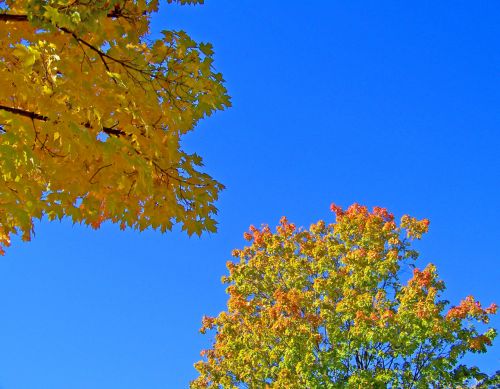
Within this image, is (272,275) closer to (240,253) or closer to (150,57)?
(240,253)

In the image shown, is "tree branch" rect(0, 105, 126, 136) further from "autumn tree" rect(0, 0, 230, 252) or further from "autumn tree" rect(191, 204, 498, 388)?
"autumn tree" rect(191, 204, 498, 388)

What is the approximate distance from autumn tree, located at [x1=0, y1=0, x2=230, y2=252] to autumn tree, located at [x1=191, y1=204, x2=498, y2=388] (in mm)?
12446

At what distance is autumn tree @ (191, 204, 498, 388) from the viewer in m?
16.3

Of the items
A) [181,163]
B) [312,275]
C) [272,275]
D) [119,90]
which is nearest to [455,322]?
[312,275]

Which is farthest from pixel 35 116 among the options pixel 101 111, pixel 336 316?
pixel 336 316

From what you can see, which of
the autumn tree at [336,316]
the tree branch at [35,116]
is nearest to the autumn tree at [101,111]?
the tree branch at [35,116]

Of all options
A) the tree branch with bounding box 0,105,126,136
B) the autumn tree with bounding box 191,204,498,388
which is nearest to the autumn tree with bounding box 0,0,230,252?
the tree branch with bounding box 0,105,126,136

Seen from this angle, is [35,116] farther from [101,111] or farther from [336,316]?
[336,316]

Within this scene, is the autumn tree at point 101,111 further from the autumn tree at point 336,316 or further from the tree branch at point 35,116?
the autumn tree at point 336,316

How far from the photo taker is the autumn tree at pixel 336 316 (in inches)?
643

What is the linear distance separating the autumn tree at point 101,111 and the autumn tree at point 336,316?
12.4 metres

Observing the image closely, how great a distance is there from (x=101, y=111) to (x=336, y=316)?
47.1ft

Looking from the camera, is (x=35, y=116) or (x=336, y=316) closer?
(x=35, y=116)

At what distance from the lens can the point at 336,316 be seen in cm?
A: 1738
